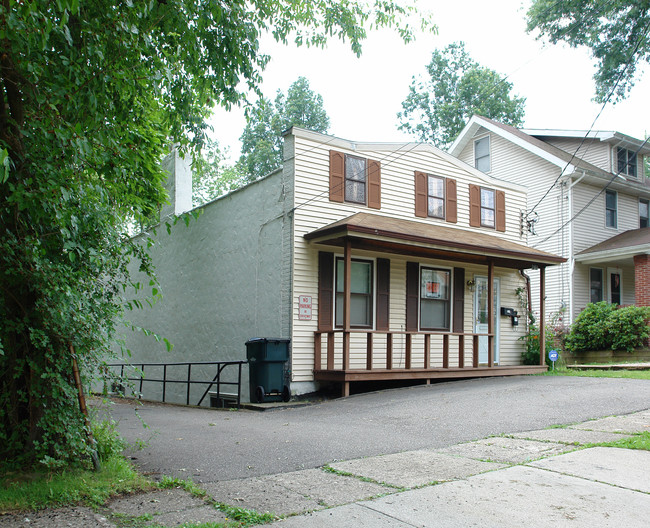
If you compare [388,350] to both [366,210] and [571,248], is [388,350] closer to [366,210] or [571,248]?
[366,210]

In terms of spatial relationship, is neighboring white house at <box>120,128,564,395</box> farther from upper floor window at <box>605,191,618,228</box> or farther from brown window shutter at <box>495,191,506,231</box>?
upper floor window at <box>605,191,618,228</box>

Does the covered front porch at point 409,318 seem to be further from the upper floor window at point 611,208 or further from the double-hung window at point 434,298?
the upper floor window at point 611,208

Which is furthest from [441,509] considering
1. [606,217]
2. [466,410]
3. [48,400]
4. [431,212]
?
[606,217]

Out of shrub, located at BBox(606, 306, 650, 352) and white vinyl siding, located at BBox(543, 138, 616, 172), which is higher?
white vinyl siding, located at BBox(543, 138, 616, 172)

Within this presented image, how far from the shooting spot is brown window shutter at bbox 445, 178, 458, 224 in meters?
15.7

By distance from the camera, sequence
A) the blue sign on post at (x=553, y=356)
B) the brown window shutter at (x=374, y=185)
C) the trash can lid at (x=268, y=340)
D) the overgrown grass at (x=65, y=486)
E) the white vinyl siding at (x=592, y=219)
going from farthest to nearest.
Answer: the white vinyl siding at (x=592, y=219), the blue sign on post at (x=553, y=356), the brown window shutter at (x=374, y=185), the trash can lid at (x=268, y=340), the overgrown grass at (x=65, y=486)

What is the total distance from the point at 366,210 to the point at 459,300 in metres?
3.56

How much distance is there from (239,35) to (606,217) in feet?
62.8

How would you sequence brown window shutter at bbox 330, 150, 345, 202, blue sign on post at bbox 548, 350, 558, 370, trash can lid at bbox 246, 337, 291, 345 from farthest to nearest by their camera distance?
1. blue sign on post at bbox 548, 350, 558, 370
2. brown window shutter at bbox 330, 150, 345, 202
3. trash can lid at bbox 246, 337, 291, 345

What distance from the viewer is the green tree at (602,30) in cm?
2264

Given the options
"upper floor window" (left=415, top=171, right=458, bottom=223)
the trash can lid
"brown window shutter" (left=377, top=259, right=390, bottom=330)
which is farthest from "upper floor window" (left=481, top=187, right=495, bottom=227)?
the trash can lid

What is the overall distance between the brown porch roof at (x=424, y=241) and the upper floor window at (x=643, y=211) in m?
10.7

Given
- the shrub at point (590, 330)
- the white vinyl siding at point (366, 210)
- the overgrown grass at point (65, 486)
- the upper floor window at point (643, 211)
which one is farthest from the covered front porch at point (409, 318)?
the upper floor window at point (643, 211)

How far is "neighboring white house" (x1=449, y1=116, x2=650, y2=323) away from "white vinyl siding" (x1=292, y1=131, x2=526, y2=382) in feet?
14.4
